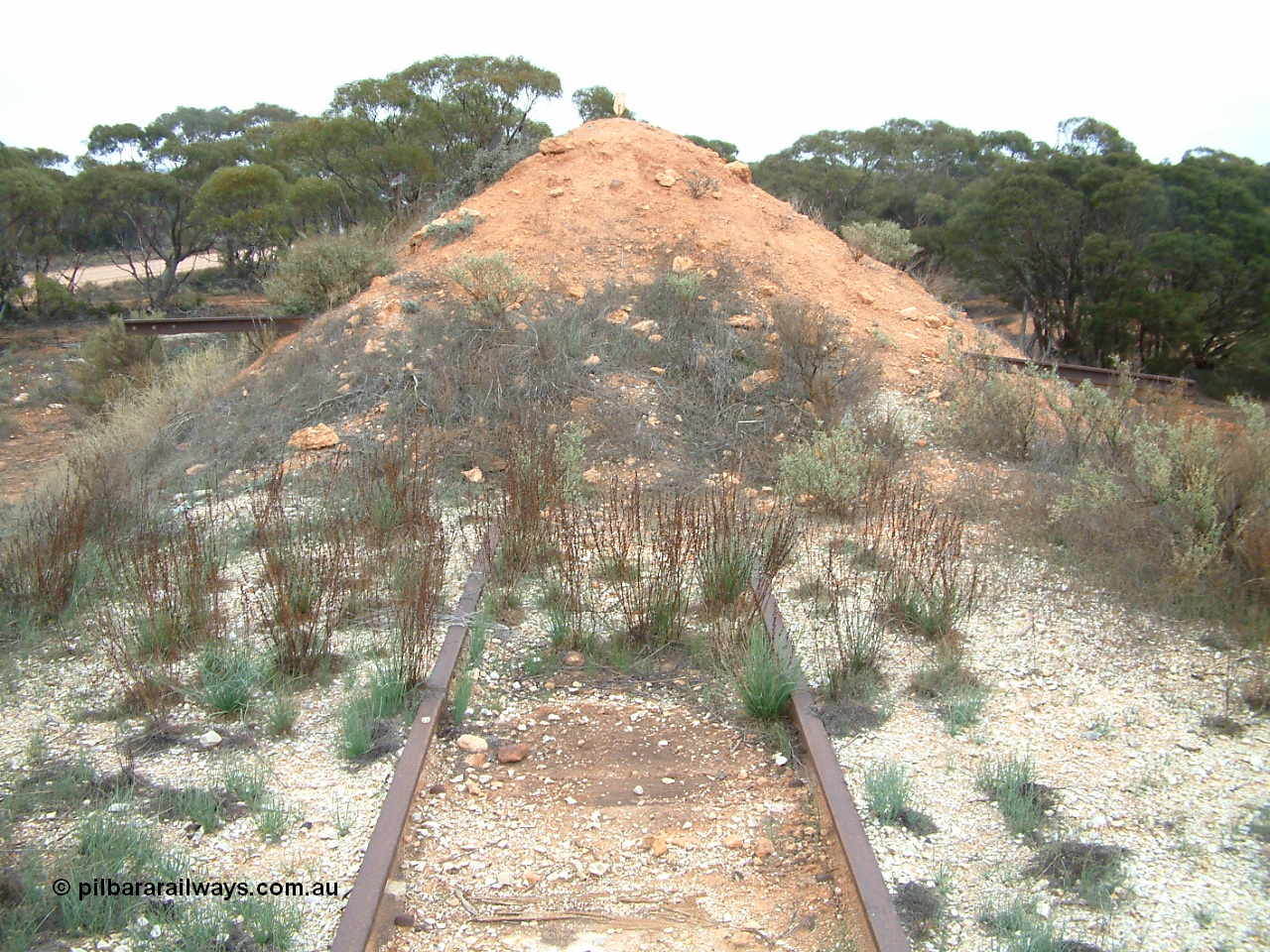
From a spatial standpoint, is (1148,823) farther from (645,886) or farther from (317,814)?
(317,814)

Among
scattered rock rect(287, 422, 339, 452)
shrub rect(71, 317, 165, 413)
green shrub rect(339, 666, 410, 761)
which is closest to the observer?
green shrub rect(339, 666, 410, 761)

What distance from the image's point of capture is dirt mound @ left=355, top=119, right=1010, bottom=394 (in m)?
11.4

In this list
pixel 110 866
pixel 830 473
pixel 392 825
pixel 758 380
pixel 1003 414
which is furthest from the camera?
pixel 758 380

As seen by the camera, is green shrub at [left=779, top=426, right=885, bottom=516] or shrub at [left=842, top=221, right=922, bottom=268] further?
shrub at [left=842, top=221, right=922, bottom=268]

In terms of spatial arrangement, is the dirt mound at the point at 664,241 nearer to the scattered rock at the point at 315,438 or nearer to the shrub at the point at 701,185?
the shrub at the point at 701,185

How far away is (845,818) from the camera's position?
357 centimetres

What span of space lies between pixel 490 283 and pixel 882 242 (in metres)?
7.18

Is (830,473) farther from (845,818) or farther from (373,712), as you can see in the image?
(373,712)

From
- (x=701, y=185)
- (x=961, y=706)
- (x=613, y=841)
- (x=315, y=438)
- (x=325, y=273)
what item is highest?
(x=701, y=185)

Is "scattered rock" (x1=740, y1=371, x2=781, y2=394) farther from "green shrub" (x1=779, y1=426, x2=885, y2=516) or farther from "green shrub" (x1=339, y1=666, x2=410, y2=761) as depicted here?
"green shrub" (x1=339, y1=666, x2=410, y2=761)

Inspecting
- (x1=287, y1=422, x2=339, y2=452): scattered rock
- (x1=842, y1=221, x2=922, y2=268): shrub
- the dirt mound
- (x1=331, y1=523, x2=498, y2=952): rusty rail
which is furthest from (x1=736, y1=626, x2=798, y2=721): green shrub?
(x1=842, y1=221, x2=922, y2=268): shrub

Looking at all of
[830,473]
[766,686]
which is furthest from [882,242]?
[766,686]

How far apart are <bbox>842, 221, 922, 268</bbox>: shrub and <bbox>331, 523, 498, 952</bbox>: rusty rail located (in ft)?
36.2

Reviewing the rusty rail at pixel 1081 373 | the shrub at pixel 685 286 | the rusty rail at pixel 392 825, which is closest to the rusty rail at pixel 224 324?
the shrub at pixel 685 286
